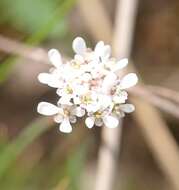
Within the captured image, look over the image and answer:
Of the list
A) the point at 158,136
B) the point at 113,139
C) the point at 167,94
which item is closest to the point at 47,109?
the point at 167,94

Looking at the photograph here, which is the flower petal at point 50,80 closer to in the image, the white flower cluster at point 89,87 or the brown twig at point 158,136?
the white flower cluster at point 89,87

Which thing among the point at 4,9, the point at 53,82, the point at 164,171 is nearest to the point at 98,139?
the point at 164,171

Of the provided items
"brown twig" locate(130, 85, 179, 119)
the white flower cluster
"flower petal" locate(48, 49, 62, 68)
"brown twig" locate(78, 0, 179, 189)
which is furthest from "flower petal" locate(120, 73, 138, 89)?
"brown twig" locate(78, 0, 179, 189)

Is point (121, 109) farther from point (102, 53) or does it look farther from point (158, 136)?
point (158, 136)

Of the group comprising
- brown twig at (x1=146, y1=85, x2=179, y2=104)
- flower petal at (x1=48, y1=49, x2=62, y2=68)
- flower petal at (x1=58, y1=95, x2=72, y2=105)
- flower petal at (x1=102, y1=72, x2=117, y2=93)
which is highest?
brown twig at (x1=146, y1=85, x2=179, y2=104)

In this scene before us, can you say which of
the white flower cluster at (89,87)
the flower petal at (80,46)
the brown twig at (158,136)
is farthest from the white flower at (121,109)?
the brown twig at (158,136)

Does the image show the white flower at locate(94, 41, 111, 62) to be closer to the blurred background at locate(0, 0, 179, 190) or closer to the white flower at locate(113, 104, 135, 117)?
the white flower at locate(113, 104, 135, 117)

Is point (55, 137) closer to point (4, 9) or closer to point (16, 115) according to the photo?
point (16, 115)

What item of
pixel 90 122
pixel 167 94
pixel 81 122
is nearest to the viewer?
pixel 90 122
